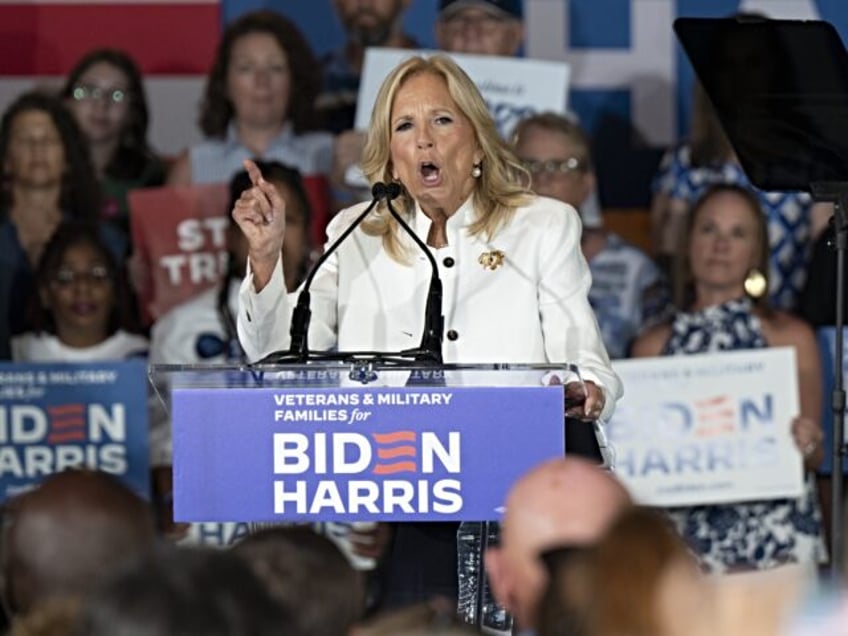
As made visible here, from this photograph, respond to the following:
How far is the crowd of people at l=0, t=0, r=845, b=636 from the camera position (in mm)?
3023

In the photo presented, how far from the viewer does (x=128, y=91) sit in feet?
28.2

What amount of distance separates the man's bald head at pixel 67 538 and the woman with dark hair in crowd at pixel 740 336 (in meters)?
4.56

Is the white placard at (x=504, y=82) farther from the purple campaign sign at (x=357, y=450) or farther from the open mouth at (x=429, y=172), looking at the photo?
the purple campaign sign at (x=357, y=450)

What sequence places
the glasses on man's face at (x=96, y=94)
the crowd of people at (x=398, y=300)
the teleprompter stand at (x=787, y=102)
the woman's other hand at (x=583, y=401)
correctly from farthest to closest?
the glasses on man's face at (x=96, y=94), the teleprompter stand at (x=787, y=102), the woman's other hand at (x=583, y=401), the crowd of people at (x=398, y=300)

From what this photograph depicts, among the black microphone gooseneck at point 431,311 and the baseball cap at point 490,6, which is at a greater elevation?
the baseball cap at point 490,6

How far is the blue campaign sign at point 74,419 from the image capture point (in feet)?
26.1

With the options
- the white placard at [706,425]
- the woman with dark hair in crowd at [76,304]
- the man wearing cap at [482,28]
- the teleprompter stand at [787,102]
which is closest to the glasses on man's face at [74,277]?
the woman with dark hair in crowd at [76,304]

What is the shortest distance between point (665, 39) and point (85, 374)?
110 inches

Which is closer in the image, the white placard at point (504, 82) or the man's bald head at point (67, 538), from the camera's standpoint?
the man's bald head at point (67, 538)

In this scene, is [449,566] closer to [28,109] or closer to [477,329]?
[477,329]

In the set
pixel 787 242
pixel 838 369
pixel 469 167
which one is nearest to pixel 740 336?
pixel 787 242

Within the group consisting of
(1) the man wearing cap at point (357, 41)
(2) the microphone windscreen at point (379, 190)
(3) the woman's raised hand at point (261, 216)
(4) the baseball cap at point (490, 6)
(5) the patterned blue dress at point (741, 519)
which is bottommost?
(5) the patterned blue dress at point (741, 519)

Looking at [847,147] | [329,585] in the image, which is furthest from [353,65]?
[329,585]

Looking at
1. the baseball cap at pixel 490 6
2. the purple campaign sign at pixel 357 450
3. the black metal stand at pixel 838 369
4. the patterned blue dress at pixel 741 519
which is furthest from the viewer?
the baseball cap at pixel 490 6
